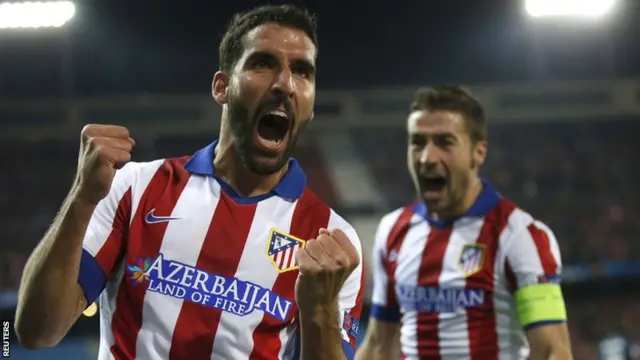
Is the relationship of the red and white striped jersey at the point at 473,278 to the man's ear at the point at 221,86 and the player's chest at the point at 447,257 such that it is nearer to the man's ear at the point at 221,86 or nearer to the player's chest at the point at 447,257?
the player's chest at the point at 447,257

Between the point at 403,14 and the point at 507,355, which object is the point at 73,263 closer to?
the point at 507,355

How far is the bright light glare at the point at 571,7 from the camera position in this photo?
10.5 m

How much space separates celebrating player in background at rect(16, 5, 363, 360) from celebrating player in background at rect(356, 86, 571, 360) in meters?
1.13

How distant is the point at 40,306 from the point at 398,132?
12351 mm

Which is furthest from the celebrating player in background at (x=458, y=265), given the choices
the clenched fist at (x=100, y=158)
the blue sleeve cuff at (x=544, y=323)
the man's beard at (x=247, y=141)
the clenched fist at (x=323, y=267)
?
the clenched fist at (x=100, y=158)

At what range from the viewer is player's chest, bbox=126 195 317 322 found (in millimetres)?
1621

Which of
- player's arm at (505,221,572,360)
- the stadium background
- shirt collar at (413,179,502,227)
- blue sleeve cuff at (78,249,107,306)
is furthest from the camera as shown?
the stadium background

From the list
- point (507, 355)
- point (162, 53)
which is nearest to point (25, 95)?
point (162, 53)

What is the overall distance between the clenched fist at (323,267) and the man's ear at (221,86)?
1.78 feet

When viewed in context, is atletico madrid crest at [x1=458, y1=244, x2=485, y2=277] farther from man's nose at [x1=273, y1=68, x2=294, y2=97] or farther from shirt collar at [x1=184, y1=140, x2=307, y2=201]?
man's nose at [x1=273, y1=68, x2=294, y2=97]

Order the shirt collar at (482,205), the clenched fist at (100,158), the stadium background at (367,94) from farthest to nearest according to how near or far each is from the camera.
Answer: the stadium background at (367,94) < the shirt collar at (482,205) < the clenched fist at (100,158)

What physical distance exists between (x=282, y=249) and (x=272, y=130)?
265mm

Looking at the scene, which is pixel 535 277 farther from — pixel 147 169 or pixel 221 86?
pixel 147 169

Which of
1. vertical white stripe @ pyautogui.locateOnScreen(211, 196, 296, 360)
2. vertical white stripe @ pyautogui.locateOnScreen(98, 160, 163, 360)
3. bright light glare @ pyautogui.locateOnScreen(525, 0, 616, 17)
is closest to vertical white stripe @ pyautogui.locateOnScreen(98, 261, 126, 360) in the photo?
vertical white stripe @ pyautogui.locateOnScreen(98, 160, 163, 360)
